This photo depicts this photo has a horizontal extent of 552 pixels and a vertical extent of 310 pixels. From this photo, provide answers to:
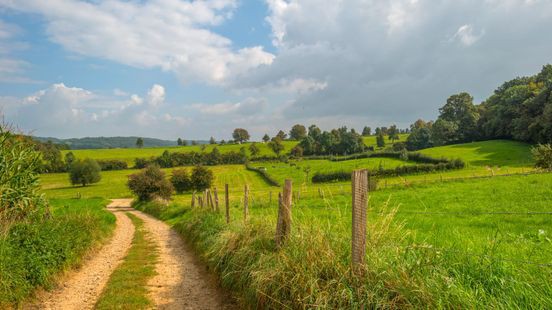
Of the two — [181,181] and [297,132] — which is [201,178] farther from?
[297,132]

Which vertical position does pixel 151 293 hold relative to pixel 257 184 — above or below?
above

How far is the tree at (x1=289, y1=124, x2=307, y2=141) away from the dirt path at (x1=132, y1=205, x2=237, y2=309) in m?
137

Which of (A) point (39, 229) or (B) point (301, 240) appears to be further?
(A) point (39, 229)

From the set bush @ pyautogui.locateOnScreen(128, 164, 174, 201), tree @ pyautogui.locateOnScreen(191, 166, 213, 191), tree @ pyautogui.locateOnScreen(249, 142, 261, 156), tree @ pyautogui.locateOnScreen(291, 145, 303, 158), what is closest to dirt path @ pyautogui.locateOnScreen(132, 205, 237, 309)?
bush @ pyautogui.locateOnScreen(128, 164, 174, 201)

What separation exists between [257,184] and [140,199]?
28.1 m

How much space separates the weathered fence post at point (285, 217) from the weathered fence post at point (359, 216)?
6.42 feet

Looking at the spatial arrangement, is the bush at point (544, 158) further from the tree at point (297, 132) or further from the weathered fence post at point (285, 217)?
the tree at point (297, 132)

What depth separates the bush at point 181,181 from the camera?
219ft

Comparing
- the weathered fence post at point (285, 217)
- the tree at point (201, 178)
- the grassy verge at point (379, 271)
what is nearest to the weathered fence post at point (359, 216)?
the grassy verge at point (379, 271)

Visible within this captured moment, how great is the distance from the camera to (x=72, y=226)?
10930 millimetres

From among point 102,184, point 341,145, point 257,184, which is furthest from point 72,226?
point 341,145

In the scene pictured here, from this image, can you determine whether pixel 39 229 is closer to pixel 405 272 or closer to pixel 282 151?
pixel 405 272

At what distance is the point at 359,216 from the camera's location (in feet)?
14.4

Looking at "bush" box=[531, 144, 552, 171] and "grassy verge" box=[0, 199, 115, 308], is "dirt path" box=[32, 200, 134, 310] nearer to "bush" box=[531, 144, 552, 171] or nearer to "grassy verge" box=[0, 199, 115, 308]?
"grassy verge" box=[0, 199, 115, 308]
